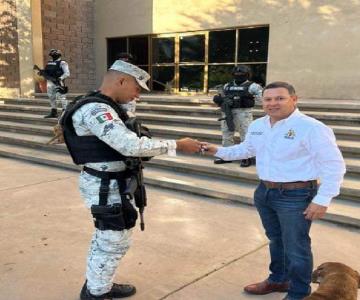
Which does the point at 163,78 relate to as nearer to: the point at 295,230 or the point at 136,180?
the point at 136,180

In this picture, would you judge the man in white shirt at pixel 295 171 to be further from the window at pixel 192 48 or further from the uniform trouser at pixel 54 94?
the window at pixel 192 48

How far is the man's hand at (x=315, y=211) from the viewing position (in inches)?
96.1

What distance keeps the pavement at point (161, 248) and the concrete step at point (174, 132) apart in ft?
6.28

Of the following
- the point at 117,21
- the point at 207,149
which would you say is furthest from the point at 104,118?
the point at 117,21

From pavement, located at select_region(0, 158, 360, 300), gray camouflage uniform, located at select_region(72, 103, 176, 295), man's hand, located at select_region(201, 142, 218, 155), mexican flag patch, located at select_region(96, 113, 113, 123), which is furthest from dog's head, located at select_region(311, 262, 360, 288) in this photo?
mexican flag patch, located at select_region(96, 113, 113, 123)

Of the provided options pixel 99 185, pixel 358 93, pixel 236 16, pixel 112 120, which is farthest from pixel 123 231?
pixel 236 16

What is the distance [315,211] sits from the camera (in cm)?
245

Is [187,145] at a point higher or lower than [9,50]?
lower

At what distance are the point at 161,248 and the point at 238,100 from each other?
3.22 meters

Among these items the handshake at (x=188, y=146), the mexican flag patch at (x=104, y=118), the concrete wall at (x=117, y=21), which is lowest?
the handshake at (x=188, y=146)

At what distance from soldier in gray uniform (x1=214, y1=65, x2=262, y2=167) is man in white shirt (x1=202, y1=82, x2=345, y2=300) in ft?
12.2

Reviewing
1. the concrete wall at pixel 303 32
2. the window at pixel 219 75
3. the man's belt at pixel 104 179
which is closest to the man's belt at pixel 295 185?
the man's belt at pixel 104 179

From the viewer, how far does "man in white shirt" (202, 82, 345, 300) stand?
2.46 meters

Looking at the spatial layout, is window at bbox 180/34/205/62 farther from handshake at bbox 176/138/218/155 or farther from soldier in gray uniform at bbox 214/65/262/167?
handshake at bbox 176/138/218/155
